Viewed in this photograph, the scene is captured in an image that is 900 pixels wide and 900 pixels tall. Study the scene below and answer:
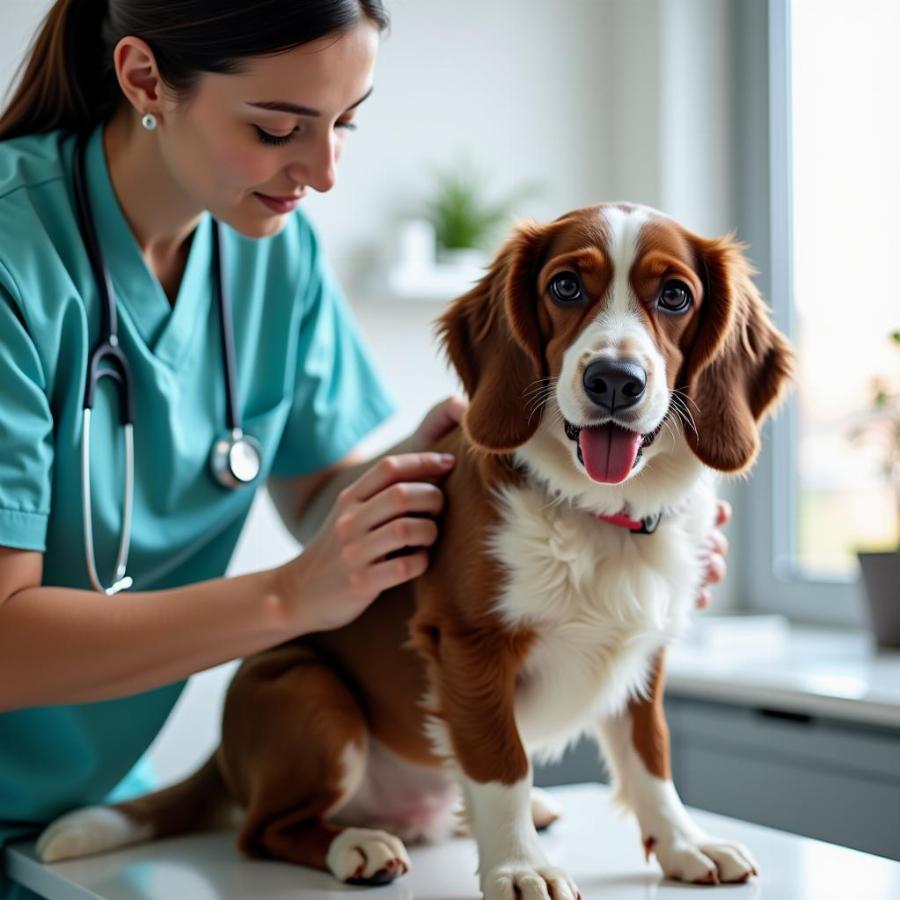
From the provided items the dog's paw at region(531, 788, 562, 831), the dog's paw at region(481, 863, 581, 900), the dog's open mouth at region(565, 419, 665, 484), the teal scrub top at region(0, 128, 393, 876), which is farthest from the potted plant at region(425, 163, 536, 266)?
the dog's paw at region(481, 863, 581, 900)

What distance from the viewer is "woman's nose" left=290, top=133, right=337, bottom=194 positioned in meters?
1.17

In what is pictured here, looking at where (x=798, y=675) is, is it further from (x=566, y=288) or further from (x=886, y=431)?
(x=566, y=288)

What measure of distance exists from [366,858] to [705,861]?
11.7 inches

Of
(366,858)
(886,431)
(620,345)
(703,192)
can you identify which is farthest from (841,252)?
(366,858)

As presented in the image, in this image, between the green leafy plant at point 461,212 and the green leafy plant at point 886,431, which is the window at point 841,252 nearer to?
the green leafy plant at point 886,431

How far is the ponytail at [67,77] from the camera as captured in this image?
1.29 metres

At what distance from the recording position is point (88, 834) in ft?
3.90

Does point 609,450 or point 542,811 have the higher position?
point 609,450

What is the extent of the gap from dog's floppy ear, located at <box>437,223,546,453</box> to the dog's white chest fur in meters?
0.06

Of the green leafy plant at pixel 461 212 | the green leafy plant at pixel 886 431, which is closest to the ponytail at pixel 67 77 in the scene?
the green leafy plant at pixel 461 212

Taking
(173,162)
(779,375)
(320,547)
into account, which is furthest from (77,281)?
(779,375)

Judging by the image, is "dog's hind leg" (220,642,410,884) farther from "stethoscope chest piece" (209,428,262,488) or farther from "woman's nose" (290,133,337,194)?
"woman's nose" (290,133,337,194)

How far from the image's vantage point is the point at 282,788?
3.69 ft

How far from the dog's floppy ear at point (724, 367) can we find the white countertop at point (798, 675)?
29.5 inches
